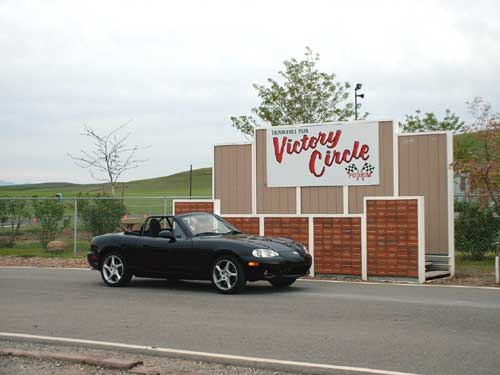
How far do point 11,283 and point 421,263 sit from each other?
8.44 m

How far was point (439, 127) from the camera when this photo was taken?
45094 millimetres

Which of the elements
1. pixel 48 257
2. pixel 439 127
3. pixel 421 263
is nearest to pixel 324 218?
pixel 421 263

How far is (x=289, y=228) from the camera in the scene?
662 inches

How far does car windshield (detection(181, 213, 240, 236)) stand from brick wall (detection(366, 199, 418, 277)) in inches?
135

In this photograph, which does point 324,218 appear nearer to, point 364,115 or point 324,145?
point 324,145

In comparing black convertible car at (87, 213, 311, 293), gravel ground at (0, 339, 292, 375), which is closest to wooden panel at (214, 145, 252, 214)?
black convertible car at (87, 213, 311, 293)

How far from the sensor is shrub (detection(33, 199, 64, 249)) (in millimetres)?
25188

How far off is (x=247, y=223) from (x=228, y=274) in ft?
14.8

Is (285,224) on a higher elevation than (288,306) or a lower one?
higher

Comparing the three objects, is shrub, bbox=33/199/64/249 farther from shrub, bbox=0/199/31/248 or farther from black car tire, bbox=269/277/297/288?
black car tire, bbox=269/277/297/288

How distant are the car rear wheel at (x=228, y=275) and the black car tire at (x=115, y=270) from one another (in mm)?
2087

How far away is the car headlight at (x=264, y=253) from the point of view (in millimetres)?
12594

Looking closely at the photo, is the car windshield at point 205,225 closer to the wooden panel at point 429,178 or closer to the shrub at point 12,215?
the wooden panel at point 429,178

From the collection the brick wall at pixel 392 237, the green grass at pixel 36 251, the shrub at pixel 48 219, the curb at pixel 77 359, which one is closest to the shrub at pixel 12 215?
the green grass at pixel 36 251
